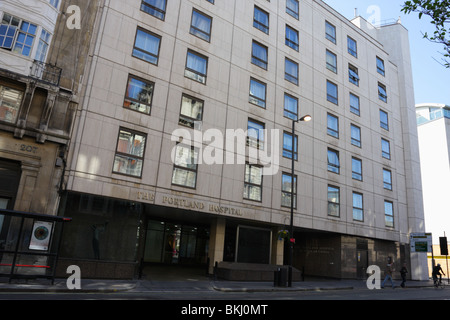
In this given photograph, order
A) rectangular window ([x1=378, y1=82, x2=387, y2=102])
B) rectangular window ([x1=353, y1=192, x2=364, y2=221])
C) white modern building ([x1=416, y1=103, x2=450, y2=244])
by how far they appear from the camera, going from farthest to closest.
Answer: white modern building ([x1=416, y1=103, x2=450, y2=244]), rectangular window ([x1=378, y1=82, x2=387, y2=102]), rectangular window ([x1=353, y1=192, x2=364, y2=221])

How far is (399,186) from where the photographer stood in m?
32.5

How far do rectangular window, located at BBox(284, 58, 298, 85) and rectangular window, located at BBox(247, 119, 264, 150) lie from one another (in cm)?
540

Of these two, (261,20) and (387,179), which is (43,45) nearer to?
(261,20)

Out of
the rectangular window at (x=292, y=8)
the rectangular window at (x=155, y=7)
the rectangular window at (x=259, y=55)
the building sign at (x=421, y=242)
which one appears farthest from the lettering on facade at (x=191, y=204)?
the building sign at (x=421, y=242)

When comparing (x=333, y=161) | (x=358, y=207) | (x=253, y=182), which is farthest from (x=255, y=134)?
(x=358, y=207)

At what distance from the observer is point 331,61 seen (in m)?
29.1

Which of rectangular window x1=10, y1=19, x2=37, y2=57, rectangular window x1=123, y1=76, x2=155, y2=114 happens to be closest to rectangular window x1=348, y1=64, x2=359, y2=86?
rectangular window x1=123, y1=76, x2=155, y2=114

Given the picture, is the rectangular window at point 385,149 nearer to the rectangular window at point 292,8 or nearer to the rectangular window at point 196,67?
the rectangular window at point 292,8

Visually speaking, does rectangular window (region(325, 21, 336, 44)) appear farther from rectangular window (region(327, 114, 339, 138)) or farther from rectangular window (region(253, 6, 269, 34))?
rectangular window (region(327, 114, 339, 138))

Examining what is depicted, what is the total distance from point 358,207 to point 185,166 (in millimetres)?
16911

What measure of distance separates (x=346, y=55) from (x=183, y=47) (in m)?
18.4

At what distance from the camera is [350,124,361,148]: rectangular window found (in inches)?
1141

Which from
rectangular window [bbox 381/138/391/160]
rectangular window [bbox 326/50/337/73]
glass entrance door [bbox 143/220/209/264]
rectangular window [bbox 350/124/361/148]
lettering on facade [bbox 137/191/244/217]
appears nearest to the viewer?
lettering on facade [bbox 137/191/244/217]

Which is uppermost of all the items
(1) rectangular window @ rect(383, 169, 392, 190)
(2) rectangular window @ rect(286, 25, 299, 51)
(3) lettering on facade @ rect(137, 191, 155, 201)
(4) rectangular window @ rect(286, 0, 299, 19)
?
(4) rectangular window @ rect(286, 0, 299, 19)
